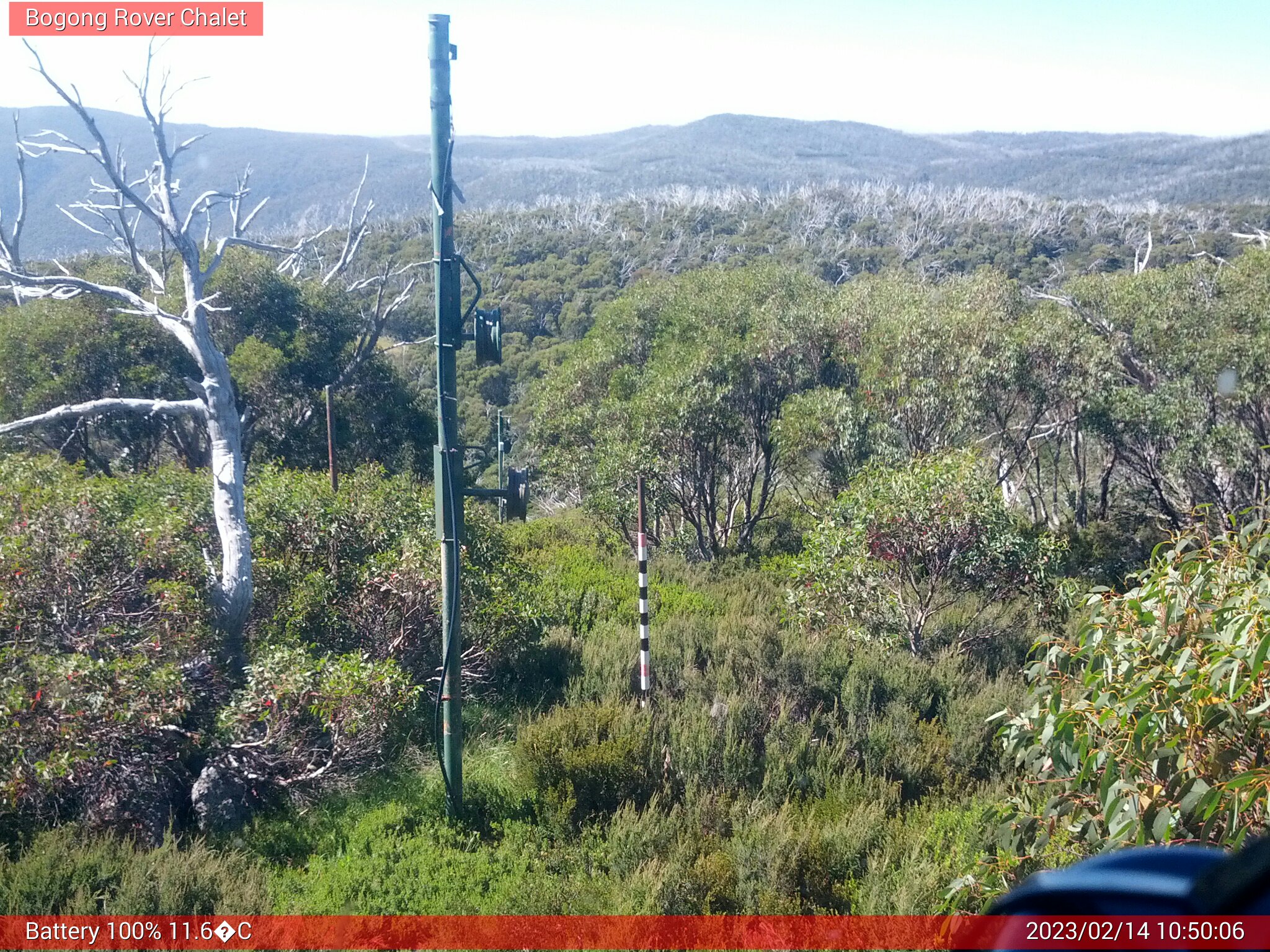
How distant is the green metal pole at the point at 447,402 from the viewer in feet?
18.2

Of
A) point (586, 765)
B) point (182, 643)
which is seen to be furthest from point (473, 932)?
point (182, 643)

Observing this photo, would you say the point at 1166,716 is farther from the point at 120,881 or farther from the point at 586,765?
the point at 120,881

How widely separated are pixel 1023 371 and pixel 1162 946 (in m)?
14.6

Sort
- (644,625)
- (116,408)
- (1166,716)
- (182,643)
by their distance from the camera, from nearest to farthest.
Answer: (1166,716)
(182,643)
(116,408)
(644,625)

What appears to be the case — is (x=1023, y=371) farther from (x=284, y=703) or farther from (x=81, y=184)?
(x=81, y=184)

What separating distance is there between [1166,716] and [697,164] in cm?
11763

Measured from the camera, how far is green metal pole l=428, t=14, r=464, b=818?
555 centimetres

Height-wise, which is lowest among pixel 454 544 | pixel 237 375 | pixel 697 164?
pixel 454 544

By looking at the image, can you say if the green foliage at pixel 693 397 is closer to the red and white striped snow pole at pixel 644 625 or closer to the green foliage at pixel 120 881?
the red and white striped snow pole at pixel 644 625

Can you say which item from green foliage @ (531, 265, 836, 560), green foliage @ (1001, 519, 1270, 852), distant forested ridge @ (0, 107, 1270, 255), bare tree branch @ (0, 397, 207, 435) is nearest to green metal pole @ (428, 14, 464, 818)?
bare tree branch @ (0, 397, 207, 435)

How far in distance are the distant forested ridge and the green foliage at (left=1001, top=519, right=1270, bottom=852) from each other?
51.1 metres

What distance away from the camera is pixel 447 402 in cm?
575

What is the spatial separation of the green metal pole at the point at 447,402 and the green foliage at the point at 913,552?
473 cm

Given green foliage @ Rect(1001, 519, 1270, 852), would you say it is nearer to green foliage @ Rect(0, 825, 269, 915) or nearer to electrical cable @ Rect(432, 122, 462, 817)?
electrical cable @ Rect(432, 122, 462, 817)
